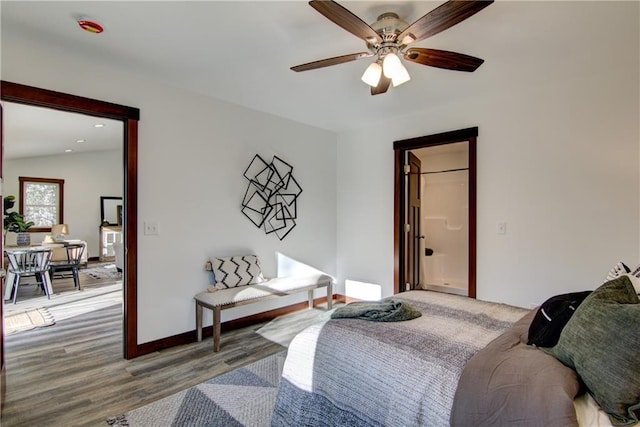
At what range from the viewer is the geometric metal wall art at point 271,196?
388cm

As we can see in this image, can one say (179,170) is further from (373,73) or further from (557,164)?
(557,164)

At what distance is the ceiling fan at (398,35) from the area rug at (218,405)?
7.37 ft

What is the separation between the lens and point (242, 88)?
322cm

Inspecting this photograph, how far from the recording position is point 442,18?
5.48ft

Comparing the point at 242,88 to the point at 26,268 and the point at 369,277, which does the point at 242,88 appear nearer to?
the point at 369,277

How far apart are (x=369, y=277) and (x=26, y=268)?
4.85 meters

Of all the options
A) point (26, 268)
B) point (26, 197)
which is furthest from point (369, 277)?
point (26, 197)

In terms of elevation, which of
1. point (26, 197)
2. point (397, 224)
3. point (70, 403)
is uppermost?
point (26, 197)

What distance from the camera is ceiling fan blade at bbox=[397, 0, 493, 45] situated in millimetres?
1529

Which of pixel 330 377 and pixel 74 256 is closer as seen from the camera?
pixel 330 377

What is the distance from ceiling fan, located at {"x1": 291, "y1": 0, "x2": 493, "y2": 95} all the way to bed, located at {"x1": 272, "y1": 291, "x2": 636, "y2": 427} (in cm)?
151

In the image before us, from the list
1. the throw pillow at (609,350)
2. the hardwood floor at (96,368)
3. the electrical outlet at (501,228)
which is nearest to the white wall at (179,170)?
the hardwood floor at (96,368)

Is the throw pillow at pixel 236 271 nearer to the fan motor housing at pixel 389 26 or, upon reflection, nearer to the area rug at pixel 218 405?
the area rug at pixel 218 405

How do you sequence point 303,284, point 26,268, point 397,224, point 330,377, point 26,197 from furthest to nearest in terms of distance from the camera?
1. point 26,197
2. point 26,268
3. point 397,224
4. point 303,284
5. point 330,377
